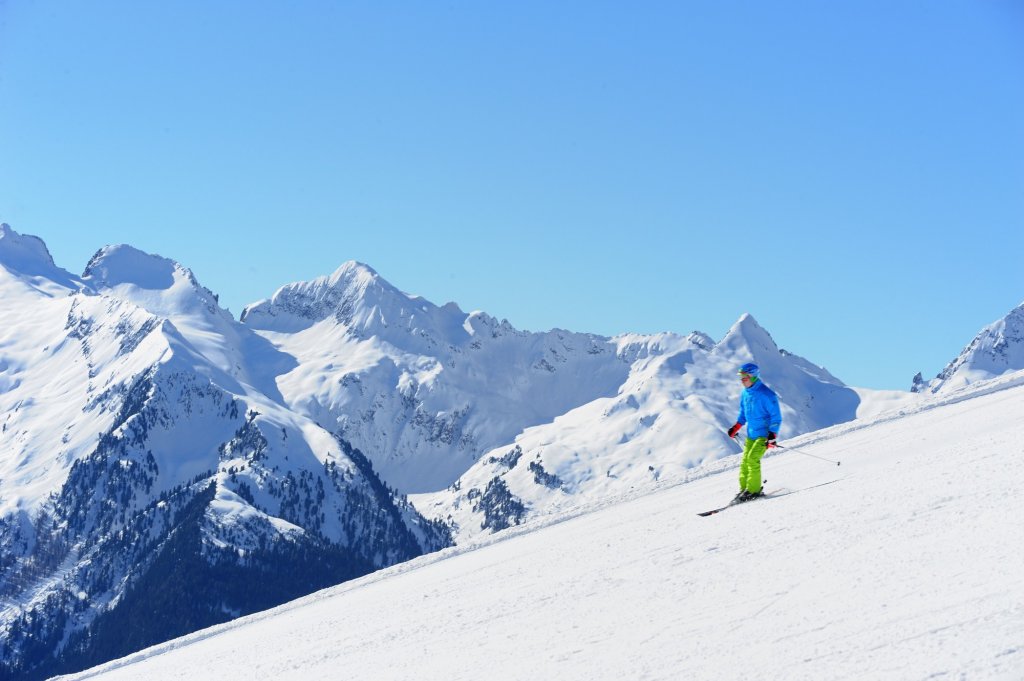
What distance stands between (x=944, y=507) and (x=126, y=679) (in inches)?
512

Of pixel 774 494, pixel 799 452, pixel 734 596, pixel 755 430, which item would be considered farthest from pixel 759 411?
pixel 734 596

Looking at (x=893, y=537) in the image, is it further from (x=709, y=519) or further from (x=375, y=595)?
(x=375, y=595)

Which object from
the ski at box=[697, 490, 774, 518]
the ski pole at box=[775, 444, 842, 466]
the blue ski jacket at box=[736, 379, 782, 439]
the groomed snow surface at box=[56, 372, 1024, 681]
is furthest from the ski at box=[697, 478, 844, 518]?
the ski pole at box=[775, 444, 842, 466]

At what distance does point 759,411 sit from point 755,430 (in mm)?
335

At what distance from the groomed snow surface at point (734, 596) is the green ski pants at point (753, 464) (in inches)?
25.7

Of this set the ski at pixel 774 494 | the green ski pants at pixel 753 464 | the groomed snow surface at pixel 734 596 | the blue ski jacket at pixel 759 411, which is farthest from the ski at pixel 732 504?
the blue ski jacket at pixel 759 411

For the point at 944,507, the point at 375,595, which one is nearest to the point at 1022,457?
the point at 944,507

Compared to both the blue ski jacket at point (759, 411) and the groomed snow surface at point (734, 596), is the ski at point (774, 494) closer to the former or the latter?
the groomed snow surface at point (734, 596)

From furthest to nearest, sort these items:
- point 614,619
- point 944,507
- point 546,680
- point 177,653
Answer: point 177,653 < point 944,507 < point 614,619 < point 546,680

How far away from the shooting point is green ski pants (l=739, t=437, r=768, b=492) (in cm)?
1956

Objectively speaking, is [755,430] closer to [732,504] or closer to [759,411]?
[759,411]

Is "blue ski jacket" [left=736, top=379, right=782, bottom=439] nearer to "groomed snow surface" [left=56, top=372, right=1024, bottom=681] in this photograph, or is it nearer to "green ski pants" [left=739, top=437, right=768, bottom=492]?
"green ski pants" [left=739, top=437, right=768, bottom=492]

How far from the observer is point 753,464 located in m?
19.6

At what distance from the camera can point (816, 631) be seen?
1083cm
